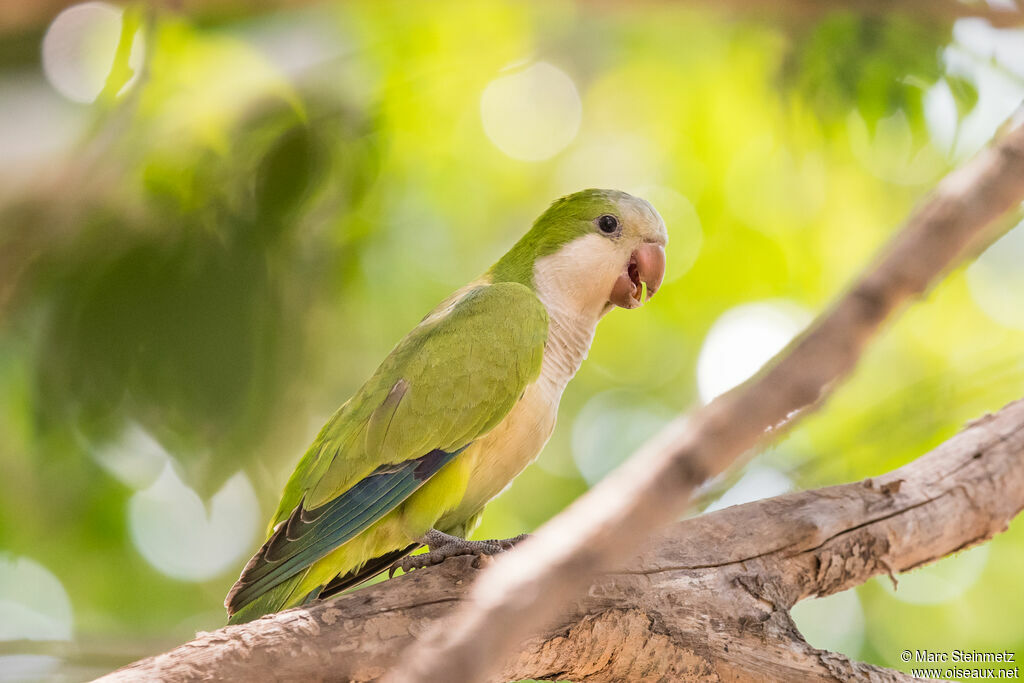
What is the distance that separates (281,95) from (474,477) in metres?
2.13

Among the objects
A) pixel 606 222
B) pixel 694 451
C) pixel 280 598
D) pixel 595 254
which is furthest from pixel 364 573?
pixel 694 451

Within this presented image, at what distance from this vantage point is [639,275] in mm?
3938

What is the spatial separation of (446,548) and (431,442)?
0.40m

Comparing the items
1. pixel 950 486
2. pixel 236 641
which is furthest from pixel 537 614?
pixel 950 486

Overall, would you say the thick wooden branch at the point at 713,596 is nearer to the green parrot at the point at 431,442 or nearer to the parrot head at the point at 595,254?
the green parrot at the point at 431,442

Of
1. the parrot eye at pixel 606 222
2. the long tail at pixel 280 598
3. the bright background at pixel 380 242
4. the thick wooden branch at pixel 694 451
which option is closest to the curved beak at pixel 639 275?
the parrot eye at pixel 606 222

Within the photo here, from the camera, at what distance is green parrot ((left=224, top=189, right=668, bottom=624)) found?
312 centimetres

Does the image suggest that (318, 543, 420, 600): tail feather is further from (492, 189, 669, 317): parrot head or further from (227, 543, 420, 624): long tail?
(492, 189, 669, 317): parrot head

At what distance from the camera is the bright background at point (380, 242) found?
376 cm

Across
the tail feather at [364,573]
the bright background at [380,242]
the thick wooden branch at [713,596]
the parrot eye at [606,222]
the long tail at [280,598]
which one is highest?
the bright background at [380,242]

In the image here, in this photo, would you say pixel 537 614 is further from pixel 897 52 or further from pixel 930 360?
pixel 930 360

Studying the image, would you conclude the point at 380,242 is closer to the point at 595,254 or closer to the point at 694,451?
the point at 595,254

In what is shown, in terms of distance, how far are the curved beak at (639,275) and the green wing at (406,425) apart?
55 cm

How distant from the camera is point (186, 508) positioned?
550 centimetres
